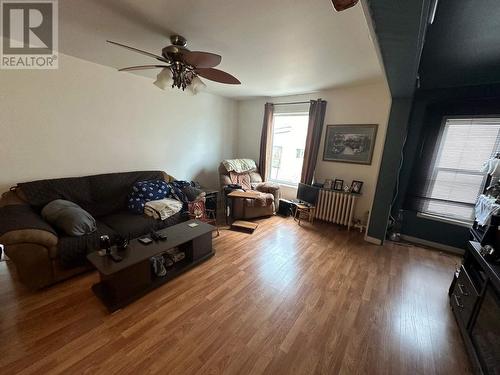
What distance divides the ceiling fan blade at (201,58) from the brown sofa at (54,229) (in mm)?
1833

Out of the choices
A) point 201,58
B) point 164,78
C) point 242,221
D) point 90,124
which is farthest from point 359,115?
point 90,124

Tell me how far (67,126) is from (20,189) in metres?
0.87

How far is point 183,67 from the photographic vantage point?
1.77m

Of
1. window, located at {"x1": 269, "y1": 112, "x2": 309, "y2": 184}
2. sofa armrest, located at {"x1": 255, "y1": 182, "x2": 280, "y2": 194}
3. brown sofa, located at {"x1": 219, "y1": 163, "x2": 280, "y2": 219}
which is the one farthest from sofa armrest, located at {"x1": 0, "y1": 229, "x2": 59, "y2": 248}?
window, located at {"x1": 269, "y1": 112, "x2": 309, "y2": 184}

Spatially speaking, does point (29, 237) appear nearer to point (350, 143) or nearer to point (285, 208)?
point (285, 208)

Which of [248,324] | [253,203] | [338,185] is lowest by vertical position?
[248,324]

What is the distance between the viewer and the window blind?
102 inches

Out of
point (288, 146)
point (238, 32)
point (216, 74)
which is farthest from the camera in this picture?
point (288, 146)

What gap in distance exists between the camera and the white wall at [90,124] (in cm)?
215

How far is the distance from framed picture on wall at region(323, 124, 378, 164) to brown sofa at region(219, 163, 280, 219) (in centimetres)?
121

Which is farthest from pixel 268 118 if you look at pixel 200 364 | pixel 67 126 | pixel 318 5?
pixel 200 364

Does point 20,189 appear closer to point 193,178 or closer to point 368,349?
point 193,178

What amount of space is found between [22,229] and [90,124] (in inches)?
62.2

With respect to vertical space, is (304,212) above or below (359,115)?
below
